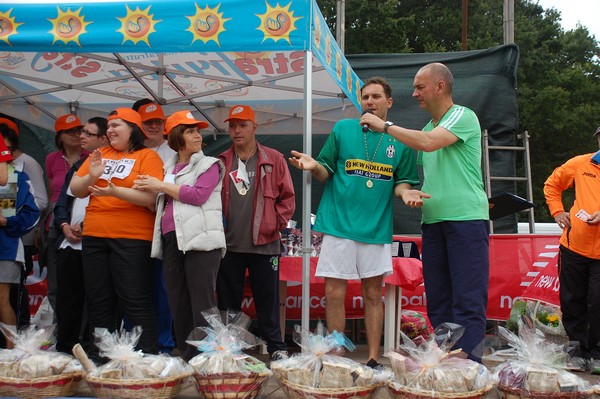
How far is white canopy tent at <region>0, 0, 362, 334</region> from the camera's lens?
13.9 ft

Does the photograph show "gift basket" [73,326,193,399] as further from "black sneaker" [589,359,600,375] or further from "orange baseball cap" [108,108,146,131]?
"black sneaker" [589,359,600,375]

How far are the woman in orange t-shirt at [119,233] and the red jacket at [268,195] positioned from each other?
2.21 feet

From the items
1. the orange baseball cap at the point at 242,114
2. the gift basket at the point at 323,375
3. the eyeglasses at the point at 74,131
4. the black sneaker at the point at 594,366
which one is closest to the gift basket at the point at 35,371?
the gift basket at the point at 323,375

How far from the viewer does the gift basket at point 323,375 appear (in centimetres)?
352

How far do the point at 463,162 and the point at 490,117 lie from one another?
445 centimetres

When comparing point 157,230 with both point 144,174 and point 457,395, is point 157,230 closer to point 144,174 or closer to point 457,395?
point 144,174

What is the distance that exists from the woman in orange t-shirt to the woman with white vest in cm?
13

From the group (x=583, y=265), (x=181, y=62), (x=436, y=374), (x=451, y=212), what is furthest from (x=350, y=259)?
(x=181, y=62)

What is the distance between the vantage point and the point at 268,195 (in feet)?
16.8

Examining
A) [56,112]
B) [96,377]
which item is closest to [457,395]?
[96,377]

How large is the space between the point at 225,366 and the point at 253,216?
1.59 metres

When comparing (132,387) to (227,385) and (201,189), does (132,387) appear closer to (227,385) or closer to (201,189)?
(227,385)

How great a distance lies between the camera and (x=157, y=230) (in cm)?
444

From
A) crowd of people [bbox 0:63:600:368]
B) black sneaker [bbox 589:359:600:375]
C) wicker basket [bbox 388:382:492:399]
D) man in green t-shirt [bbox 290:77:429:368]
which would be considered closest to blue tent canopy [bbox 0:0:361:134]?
man in green t-shirt [bbox 290:77:429:368]
